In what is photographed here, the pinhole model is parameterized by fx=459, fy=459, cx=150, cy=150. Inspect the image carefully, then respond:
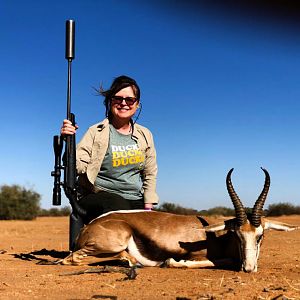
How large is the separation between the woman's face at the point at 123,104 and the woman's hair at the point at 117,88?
0.06m

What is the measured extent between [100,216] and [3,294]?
8.56 feet

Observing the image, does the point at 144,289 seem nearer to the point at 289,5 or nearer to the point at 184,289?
the point at 184,289

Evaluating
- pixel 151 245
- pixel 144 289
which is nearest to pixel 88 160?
pixel 151 245

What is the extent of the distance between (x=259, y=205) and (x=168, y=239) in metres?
1.25

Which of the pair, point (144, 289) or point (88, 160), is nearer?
point (144, 289)

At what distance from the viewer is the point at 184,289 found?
12.9 ft

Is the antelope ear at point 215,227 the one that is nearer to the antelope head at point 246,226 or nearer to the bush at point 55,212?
the antelope head at point 246,226

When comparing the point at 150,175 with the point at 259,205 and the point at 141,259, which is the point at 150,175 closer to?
the point at 141,259

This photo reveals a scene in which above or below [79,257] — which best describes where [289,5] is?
above

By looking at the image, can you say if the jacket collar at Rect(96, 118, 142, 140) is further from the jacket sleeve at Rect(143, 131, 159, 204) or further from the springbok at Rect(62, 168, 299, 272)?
the springbok at Rect(62, 168, 299, 272)

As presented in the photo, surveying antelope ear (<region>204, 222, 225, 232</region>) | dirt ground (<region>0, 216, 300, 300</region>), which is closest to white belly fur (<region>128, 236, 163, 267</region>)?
dirt ground (<region>0, 216, 300, 300</region>)

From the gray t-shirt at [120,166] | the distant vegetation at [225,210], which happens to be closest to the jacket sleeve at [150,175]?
the gray t-shirt at [120,166]

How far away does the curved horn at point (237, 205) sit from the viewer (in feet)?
18.7

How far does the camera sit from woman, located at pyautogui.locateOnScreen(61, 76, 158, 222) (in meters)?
6.74
